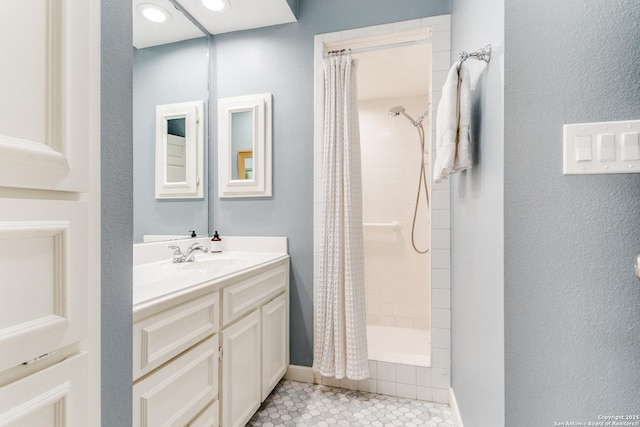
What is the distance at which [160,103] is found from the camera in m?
1.80

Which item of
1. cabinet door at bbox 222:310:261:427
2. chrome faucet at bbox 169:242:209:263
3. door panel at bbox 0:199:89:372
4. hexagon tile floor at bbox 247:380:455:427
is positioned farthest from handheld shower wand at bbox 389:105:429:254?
door panel at bbox 0:199:89:372

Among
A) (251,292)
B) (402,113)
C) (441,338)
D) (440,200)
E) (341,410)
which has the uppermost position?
(402,113)

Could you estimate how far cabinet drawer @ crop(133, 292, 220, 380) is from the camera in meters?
0.94

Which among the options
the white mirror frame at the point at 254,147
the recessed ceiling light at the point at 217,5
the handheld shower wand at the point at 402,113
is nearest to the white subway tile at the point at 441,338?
the white mirror frame at the point at 254,147

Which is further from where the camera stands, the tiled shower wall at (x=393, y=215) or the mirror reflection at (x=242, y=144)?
the tiled shower wall at (x=393, y=215)

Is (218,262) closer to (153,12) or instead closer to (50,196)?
(50,196)

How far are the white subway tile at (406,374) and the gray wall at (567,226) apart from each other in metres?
1.10

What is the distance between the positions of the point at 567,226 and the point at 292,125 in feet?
5.38

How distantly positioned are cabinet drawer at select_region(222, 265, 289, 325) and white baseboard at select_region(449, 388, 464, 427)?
3.68 ft

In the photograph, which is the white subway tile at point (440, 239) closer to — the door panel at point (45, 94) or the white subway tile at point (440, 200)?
the white subway tile at point (440, 200)

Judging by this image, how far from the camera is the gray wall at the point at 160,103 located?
1.66 m

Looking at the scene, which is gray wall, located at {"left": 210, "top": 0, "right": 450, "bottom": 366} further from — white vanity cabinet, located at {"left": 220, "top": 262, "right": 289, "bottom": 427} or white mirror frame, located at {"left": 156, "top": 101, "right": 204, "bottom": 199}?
white mirror frame, located at {"left": 156, "top": 101, "right": 204, "bottom": 199}

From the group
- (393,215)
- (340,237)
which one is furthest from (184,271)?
(393,215)

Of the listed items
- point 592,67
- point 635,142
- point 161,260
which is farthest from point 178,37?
point 635,142
